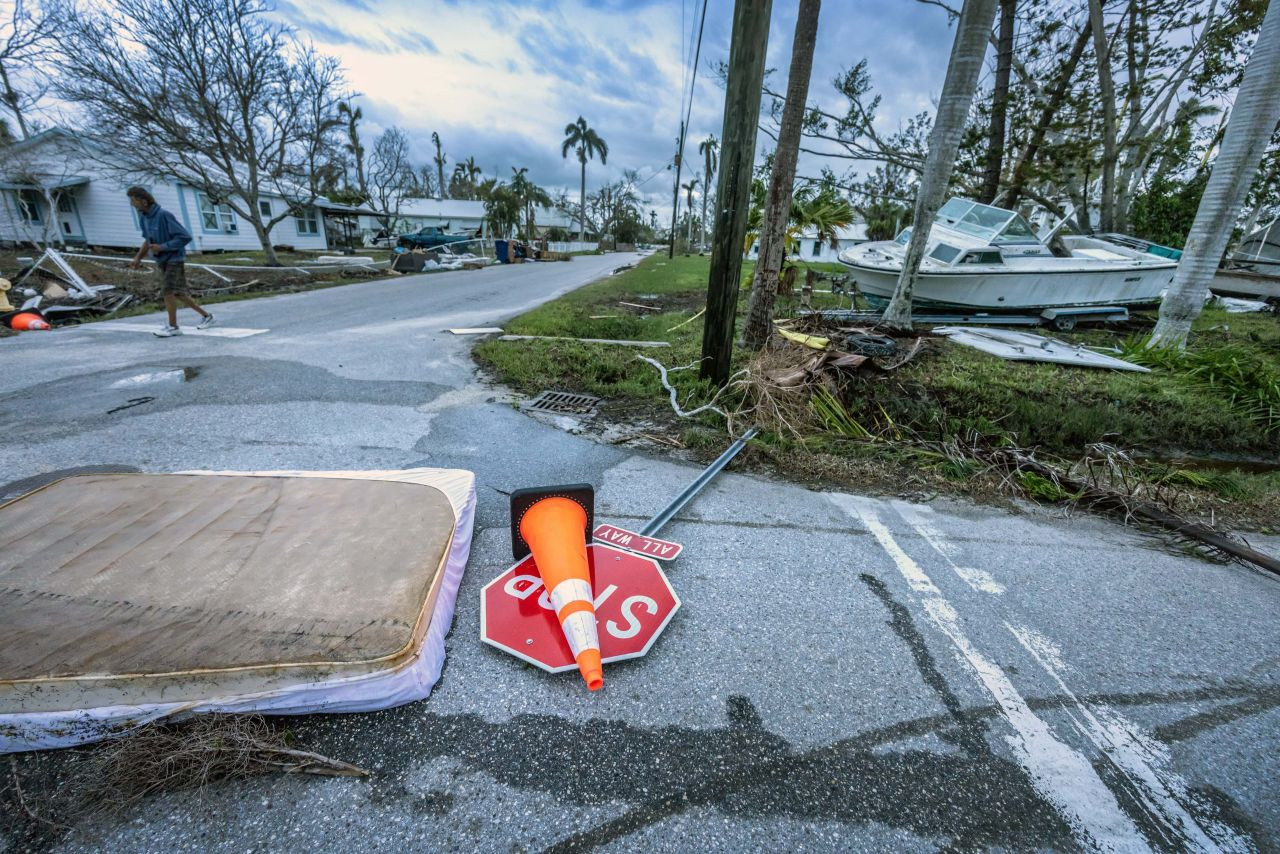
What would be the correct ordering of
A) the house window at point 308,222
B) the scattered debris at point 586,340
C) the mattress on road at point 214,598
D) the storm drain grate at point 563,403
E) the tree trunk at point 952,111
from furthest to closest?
the house window at point 308,222
the scattered debris at point 586,340
the tree trunk at point 952,111
the storm drain grate at point 563,403
the mattress on road at point 214,598

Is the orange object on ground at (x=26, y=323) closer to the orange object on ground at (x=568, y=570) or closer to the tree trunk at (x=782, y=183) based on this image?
the orange object on ground at (x=568, y=570)

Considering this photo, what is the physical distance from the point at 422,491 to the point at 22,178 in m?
23.8

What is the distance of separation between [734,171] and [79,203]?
90.5ft

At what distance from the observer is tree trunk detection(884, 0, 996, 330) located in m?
5.90

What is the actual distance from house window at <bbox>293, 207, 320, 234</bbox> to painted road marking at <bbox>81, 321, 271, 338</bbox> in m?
22.4

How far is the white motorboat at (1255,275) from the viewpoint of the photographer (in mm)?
11234

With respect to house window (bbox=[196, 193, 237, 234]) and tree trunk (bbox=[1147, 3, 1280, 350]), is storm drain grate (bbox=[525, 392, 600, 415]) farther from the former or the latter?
house window (bbox=[196, 193, 237, 234])

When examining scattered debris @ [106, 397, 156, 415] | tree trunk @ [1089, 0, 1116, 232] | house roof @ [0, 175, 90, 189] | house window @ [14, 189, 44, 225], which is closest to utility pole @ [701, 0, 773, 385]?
scattered debris @ [106, 397, 156, 415]

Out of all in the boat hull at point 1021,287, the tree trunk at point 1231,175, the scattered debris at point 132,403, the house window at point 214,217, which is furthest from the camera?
the house window at point 214,217

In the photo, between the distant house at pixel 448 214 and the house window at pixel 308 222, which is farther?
the distant house at pixel 448 214

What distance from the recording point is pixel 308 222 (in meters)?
25.4

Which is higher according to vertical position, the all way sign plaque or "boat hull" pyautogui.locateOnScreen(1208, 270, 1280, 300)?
"boat hull" pyautogui.locateOnScreen(1208, 270, 1280, 300)

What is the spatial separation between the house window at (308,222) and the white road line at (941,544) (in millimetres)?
30361

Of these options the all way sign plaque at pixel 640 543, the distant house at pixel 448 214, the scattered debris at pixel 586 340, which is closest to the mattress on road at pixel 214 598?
the all way sign plaque at pixel 640 543
